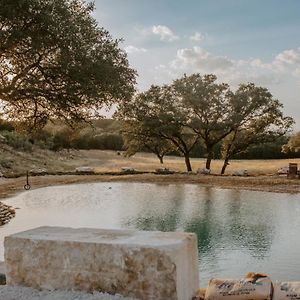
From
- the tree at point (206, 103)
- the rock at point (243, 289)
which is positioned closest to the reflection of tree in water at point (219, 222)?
the rock at point (243, 289)

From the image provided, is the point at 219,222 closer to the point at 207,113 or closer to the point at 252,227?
the point at 252,227

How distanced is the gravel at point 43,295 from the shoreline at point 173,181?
75.7 ft

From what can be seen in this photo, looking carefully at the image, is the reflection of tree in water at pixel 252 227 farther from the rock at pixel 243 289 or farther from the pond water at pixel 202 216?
the rock at pixel 243 289

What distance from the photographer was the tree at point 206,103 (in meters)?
41.5

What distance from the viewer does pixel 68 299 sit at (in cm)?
638

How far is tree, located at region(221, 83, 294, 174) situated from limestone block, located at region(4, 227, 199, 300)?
117ft

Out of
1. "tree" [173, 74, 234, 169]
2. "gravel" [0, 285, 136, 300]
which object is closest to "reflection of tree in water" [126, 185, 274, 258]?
"gravel" [0, 285, 136, 300]

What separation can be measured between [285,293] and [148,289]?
184 centimetres

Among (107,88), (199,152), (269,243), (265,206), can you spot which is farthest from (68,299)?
(199,152)

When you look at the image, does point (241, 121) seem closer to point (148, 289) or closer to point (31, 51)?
point (31, 51)

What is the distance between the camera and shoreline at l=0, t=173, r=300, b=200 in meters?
32.0

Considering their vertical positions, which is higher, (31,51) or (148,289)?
(31,51)

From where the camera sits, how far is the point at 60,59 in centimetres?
1511

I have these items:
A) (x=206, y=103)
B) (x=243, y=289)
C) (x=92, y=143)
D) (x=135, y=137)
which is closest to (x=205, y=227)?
(x=243, y=289)
